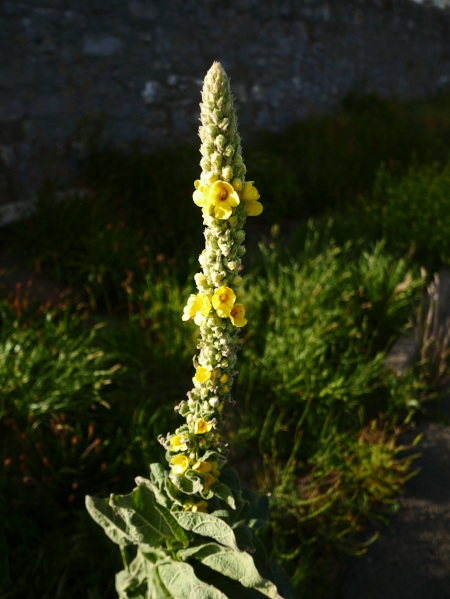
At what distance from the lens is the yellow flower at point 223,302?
41.2 inches

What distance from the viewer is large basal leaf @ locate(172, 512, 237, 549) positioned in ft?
3.70

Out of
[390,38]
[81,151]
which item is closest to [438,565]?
[81,151]

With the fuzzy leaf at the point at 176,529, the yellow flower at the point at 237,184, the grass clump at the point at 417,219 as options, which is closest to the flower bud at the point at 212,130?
the yellow flower at the point at 237,184

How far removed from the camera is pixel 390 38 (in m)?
9.63

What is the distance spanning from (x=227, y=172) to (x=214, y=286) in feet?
0.93

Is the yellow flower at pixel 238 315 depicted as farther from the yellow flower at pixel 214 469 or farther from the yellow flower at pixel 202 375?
the yellow flower at pixel 214 469

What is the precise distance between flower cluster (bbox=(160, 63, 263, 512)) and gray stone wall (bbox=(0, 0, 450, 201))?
3771 mm

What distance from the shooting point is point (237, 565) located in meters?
1.16

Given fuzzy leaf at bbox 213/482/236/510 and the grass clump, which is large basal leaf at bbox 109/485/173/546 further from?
the grass clump

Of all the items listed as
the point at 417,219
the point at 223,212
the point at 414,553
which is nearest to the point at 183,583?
the point at 223,212

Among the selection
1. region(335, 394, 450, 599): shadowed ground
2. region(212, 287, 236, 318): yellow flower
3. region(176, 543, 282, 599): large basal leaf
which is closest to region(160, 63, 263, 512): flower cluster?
region(212, 287, 236, 318): yellow flower

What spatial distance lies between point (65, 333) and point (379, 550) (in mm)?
2200

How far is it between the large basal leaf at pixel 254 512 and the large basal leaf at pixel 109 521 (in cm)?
35

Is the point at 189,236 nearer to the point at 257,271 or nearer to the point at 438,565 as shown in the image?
the point at 257,271
